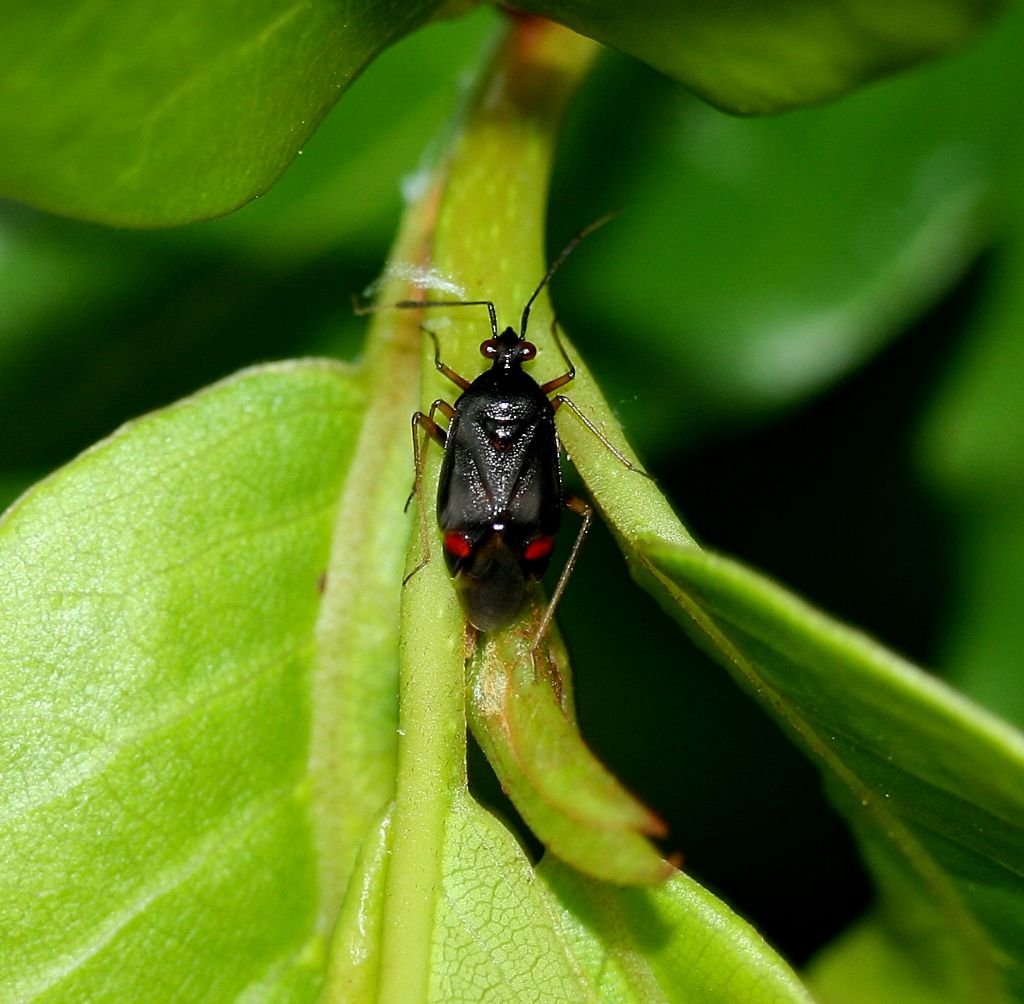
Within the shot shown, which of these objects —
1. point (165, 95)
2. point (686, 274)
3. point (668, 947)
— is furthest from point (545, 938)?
point (686, 274)

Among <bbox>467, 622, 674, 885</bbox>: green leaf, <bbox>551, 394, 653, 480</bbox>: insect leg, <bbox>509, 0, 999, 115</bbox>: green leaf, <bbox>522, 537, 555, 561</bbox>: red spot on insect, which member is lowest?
<bbox>522, 537, 555, 561</bbox>: red spot on insect

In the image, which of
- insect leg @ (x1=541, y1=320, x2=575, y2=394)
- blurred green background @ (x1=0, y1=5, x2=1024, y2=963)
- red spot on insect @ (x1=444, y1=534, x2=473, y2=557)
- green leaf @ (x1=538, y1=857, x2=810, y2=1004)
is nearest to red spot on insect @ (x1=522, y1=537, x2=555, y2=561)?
red spot on insect @ (x1=444, y1=534, x2=473, y2=557)

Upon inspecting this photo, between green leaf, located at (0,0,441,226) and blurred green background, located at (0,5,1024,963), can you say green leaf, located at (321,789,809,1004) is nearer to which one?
green leaf, located at (0,0,441,226)

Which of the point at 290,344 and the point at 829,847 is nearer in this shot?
the point at 290,344

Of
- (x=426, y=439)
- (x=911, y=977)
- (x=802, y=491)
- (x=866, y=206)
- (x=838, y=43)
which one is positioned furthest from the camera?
(x=802, y=491)

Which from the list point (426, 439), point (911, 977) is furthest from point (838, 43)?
point (911, 977)

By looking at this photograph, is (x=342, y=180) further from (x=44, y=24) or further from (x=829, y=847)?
(x=829, y=847)

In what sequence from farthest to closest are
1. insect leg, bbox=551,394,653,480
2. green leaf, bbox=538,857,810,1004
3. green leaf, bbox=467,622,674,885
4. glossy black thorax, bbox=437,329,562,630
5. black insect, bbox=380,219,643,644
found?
glossy black thorax, bbox=437,329,562,630
black insect, bbox=380,219,643,644
insect leg, bbox=551,394,653,480
green leaf, bbox=538,857,810,1004
green leaf, bbox=467,622,674,885
